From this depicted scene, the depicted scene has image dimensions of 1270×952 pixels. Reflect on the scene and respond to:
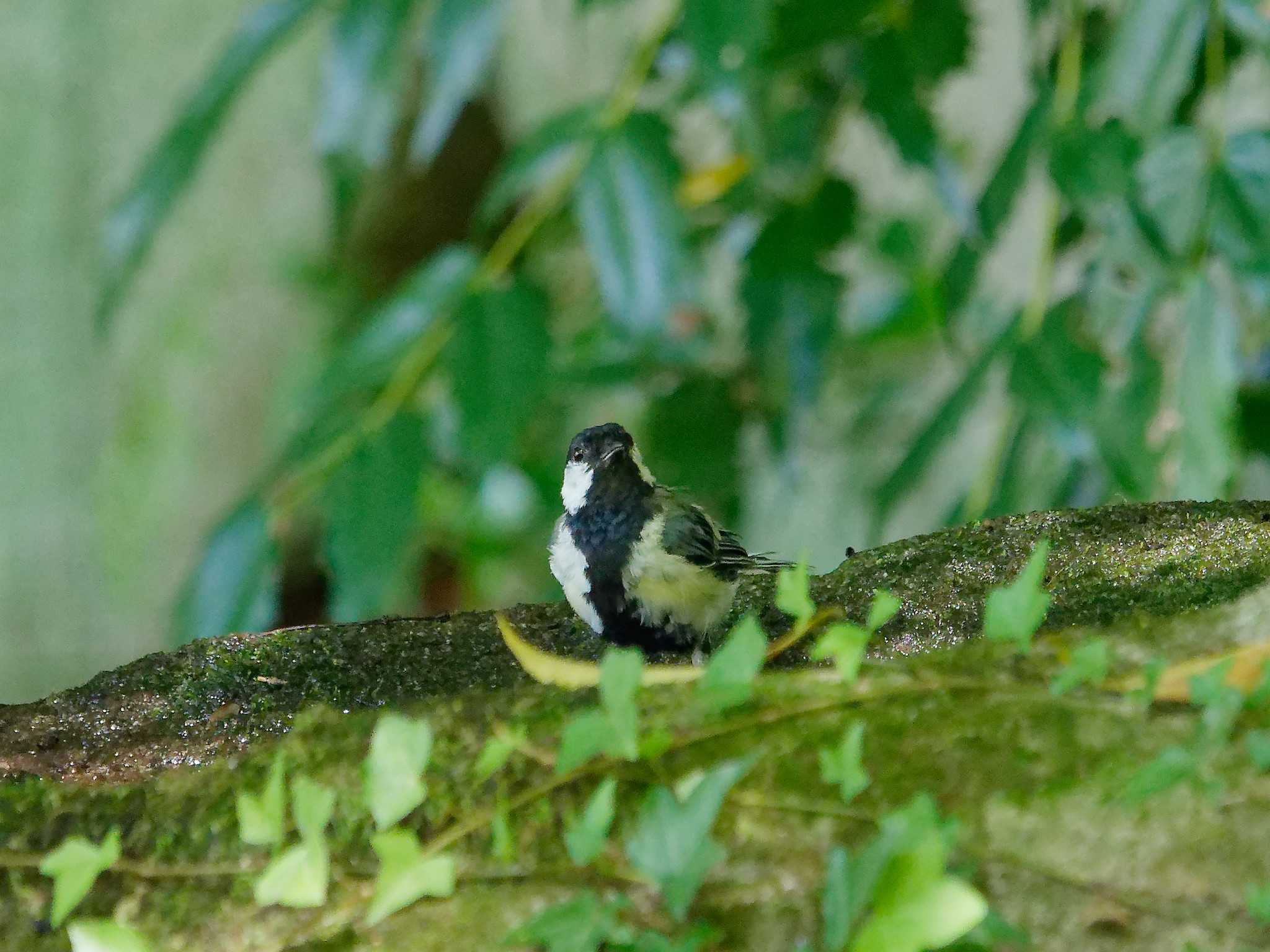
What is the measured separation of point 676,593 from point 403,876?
0.92m

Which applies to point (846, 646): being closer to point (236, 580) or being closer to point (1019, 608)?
point (1019, 608)

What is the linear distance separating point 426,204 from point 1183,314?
381 cm

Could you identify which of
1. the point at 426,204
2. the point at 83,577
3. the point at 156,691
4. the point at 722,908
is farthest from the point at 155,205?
the point at 83,577

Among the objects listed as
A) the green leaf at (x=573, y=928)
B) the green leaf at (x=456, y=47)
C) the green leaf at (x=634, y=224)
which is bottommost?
the green leaf at (x=573, y=928)

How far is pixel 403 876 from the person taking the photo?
78 centimetres

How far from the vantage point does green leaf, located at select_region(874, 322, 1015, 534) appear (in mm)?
2035

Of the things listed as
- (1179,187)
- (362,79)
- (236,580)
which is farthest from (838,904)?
(362,79)

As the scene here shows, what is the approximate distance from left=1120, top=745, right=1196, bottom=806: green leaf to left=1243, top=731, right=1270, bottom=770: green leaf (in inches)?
1.2

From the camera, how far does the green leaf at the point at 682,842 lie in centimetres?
72

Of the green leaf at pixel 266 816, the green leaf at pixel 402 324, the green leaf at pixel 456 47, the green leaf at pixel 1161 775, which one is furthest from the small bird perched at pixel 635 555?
the green leaf at pixel 1161 775

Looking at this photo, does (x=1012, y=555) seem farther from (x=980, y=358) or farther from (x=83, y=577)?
(x=83, y=577)

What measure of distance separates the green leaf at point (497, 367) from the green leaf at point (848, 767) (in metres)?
1.18

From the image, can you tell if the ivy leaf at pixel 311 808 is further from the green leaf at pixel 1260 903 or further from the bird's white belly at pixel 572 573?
the bird's white belly at pixel 572 573

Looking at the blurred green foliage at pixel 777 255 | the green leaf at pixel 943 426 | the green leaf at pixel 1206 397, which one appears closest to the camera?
the green leaf at pixel 1206 397
